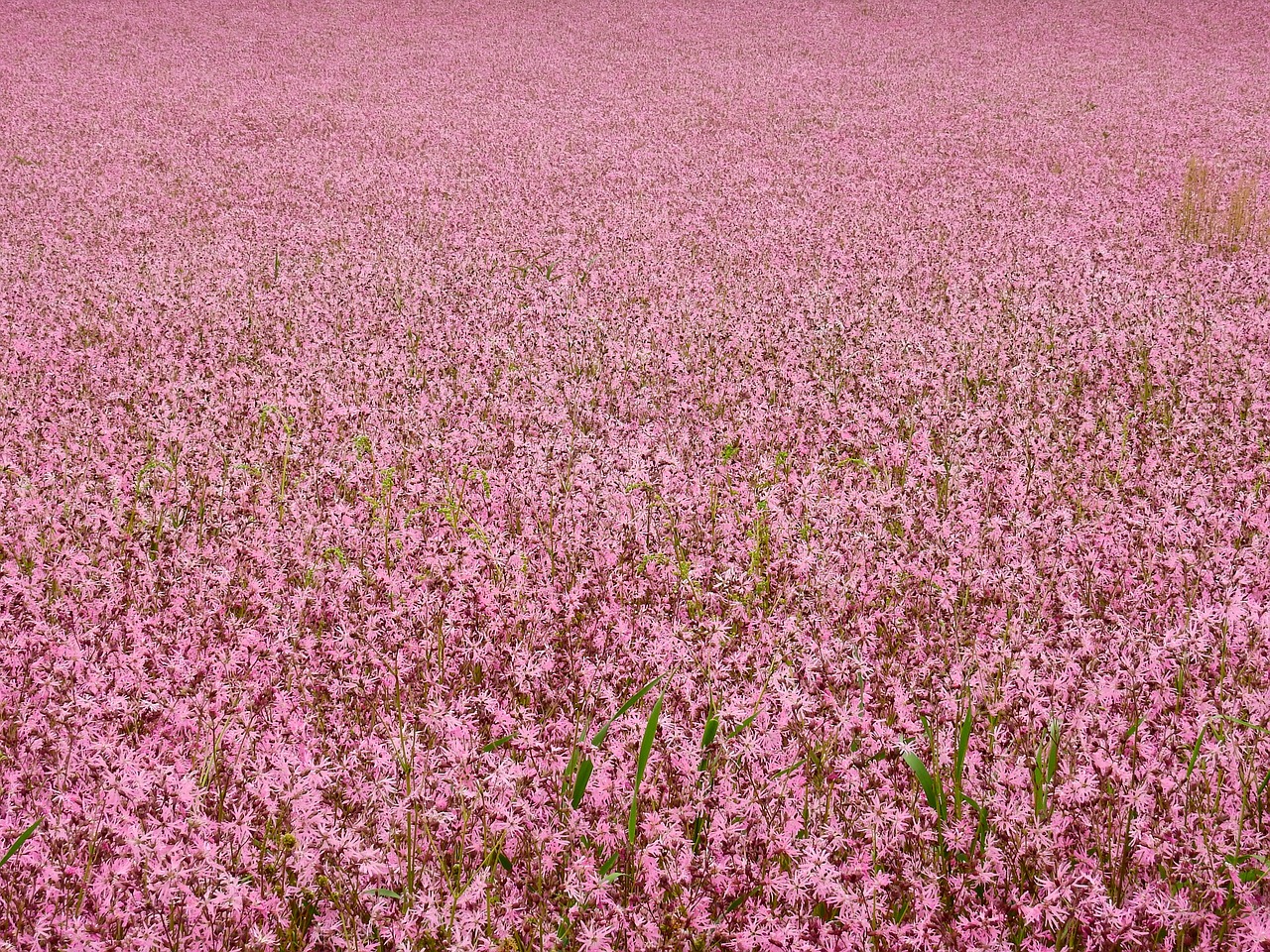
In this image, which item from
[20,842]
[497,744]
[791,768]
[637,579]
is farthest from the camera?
[637,579]

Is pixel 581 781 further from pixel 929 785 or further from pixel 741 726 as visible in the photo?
pixel 929 785

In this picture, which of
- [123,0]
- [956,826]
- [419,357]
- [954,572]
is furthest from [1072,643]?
[123,0]

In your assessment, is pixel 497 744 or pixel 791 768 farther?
pixel 497 744

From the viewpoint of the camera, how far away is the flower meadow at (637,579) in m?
2.00

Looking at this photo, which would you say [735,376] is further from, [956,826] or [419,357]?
[956,826]

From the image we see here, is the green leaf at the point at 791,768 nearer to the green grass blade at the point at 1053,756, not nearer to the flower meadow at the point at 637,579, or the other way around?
the flower meadow at the point at 637,579

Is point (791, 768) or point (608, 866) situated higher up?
point (791, 768)

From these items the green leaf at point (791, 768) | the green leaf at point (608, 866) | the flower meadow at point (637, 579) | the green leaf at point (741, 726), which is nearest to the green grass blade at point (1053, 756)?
the flower meadow at point (637, 579)

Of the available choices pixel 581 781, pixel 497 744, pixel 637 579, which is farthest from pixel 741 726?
pixel 637 579

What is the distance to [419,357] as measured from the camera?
5.84 m

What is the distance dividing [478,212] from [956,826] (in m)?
9.43

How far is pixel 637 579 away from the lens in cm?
331

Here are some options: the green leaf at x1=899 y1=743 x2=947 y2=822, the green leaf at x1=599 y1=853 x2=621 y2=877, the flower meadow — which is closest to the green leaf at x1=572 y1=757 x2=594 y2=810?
the flower meadow

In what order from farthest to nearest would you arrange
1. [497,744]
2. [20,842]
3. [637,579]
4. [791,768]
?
[637,579], [497,744], [791,768], [20,842]
